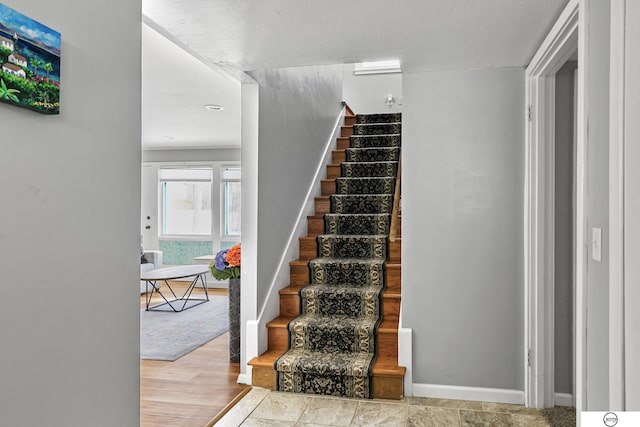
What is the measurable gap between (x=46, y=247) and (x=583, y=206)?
5.71 ft

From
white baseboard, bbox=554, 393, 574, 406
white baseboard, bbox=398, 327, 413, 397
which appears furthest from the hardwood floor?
white baseboard, bbox=554, 393, 574, 406

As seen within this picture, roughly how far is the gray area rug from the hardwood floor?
6.6 inches

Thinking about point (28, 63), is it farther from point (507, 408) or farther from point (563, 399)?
point (563, 399)

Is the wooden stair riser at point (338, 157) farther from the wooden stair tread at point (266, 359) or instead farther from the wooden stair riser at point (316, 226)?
the wooden stair tread at point (266, 359)

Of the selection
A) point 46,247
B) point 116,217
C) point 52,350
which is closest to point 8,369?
point 52,350

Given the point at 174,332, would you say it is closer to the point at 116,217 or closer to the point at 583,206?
the point at 116,217

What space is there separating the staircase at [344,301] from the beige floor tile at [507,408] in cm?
51

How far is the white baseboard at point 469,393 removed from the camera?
2.91 m

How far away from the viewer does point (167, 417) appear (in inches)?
108

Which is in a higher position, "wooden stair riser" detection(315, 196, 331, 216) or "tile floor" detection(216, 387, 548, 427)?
"wooden stair riser" detection(315, 196, 331, 216)

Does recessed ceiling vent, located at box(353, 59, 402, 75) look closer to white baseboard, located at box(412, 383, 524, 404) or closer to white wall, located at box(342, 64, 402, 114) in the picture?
white wall, located at box(342, 64, 402, 114)

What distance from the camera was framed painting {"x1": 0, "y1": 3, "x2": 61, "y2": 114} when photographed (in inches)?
46.6

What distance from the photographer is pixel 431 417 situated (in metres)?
2.72

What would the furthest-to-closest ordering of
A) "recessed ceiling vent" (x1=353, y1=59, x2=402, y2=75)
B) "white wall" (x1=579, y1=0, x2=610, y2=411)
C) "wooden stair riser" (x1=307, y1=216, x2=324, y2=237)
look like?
"recessed ceiling vent" (x1=353, y1=59, x2=402, y2=75), "wooden stair riser" (x1=307, y1=216, x2=324, y2=237), "white wall" (x1=579, y1=0, x2=610, y2=411)
